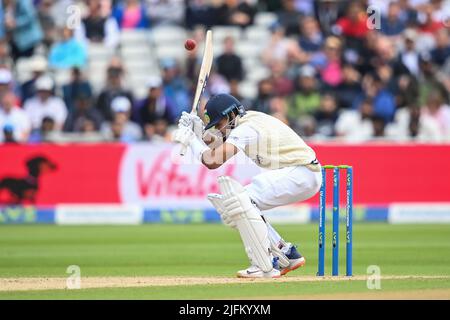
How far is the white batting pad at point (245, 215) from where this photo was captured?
8.41 meters

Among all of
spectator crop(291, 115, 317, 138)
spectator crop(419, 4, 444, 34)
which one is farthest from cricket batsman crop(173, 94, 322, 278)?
spectator crop(419, 4, 444, 34)

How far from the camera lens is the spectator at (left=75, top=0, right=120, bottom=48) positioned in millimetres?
17531

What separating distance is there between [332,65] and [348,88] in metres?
0.47

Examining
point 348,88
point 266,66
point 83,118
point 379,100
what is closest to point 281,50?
point 266,66

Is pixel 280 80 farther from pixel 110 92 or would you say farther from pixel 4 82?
pixel 4 82

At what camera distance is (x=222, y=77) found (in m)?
17.0

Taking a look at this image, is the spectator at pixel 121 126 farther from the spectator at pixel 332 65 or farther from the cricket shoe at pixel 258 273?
the cricket shoe at pixel 258 273

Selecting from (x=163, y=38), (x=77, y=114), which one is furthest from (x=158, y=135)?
(x=163, y=38)

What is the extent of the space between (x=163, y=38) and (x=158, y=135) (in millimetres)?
2740

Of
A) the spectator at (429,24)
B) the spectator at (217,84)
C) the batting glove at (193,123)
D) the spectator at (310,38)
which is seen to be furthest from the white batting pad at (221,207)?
the spectator at (429,24)

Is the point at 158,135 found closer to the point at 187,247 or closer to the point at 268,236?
the point at 187,247

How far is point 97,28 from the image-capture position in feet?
57.7

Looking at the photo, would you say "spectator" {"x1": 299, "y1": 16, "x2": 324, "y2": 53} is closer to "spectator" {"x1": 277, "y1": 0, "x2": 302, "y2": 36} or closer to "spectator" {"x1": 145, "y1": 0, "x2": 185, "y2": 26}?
"spectator" {"x1": 277, "y1": 0, "x2": 302, "y2": 36}

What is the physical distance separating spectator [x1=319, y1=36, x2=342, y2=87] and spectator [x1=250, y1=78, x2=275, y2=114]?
1028 millimetres
